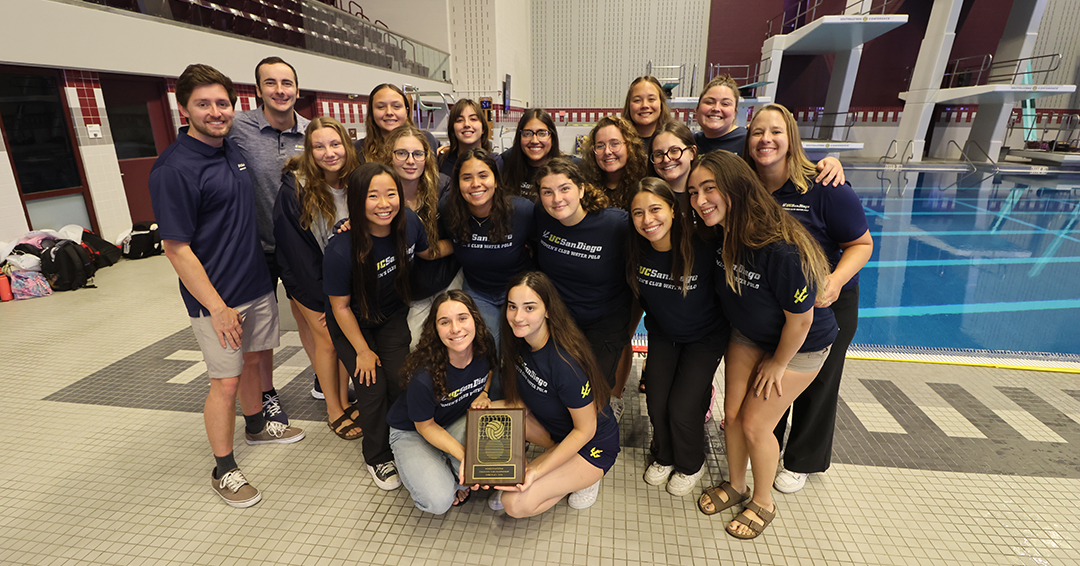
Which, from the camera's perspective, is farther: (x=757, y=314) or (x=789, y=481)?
(x=789, y=481)

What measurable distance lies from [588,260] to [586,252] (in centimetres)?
4

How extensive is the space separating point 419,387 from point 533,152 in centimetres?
136

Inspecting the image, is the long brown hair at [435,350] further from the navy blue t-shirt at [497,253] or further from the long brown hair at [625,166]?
the long brown hair at [625,166]

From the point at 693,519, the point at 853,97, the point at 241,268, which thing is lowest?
the point at 693,519

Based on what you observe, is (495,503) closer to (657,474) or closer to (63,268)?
(657,474)

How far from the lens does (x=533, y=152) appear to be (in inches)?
99.1

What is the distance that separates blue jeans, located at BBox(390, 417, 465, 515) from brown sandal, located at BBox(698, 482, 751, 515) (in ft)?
3.39

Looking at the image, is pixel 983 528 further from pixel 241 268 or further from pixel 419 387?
pixel 241 268

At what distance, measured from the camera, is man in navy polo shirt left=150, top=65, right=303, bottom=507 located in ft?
5.89

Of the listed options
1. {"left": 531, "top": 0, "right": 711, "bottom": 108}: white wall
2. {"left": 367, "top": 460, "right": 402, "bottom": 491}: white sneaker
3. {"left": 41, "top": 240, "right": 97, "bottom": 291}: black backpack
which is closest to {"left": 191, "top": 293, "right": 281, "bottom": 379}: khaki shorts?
{"left": 367, "top": 460, "right": 402, "bottom": 491}: white sneaker

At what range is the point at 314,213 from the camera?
2.14 meters

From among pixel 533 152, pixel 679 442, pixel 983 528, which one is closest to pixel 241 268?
pixel 533 152

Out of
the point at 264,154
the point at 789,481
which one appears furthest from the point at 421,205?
the point at 789,481

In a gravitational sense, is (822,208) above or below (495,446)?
above
